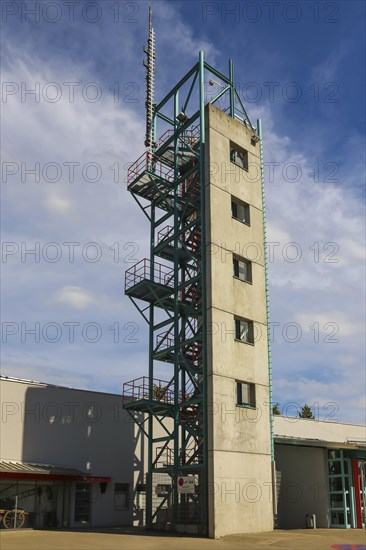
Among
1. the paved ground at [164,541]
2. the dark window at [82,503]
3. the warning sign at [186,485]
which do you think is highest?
the warning sign at [186,485]

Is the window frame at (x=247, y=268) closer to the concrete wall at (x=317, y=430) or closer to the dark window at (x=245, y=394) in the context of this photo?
the dark window at (x=245, y=394)

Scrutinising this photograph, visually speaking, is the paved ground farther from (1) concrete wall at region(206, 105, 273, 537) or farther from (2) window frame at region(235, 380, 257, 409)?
(2) window frame at region(235, 380, 257, 409)

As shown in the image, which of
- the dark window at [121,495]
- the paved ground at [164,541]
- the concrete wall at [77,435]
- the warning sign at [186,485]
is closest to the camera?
the paved ground at [164,541]

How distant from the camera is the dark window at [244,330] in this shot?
103 ft

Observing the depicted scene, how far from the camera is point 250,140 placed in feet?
117

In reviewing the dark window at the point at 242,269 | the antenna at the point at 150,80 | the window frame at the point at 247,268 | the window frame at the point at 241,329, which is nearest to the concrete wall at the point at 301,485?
the window frame at the point at 241,329

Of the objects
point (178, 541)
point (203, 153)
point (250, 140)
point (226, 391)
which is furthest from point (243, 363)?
point (250, 140)

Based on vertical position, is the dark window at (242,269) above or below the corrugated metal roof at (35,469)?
above

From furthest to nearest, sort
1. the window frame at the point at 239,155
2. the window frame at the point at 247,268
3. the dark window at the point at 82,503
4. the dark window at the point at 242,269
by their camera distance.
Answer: the window frame at the point at 239,155 < the dark window at the point at 242,269 < the window frame at the point at 247,268 < the dark window at the point at 82,503

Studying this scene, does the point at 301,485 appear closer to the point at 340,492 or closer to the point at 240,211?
the point at 340,492

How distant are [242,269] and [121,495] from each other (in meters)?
14.8

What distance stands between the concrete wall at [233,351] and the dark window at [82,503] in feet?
29.3

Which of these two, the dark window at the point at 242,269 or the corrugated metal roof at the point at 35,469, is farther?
the dark window at the point at 242,269

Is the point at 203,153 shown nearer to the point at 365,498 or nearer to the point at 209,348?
the point at 209,348
